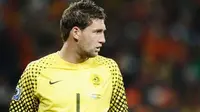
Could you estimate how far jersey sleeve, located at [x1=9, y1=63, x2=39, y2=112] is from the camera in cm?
534

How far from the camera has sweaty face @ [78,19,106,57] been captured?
5250 millimetres

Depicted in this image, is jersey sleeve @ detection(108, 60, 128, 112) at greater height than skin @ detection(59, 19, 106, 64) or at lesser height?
lesser

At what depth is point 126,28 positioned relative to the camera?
1141 centimetres

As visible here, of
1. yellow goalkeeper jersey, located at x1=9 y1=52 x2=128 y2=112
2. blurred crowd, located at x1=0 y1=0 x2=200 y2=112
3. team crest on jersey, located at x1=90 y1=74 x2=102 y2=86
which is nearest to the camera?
yellow goalkeeper jersey, located at x1=9 y1=52 x2=128 y2=112

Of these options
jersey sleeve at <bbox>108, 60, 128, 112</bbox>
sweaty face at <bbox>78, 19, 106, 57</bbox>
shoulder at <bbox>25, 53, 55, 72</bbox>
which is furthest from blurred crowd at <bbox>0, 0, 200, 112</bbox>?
sweaty face at <bbox>78, 19, 106, 57</bbox>

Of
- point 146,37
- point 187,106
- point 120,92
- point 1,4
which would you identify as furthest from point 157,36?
point 120,92

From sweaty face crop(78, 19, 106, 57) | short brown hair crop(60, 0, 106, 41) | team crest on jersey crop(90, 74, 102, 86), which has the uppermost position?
short brown hair crop(60, 0, 106, 41)

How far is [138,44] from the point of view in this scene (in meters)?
11.2

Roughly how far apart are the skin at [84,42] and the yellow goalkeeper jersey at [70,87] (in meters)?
0.05

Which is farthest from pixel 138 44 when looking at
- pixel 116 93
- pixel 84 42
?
pixel 84 42

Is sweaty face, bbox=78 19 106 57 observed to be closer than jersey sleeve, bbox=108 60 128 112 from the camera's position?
Yes

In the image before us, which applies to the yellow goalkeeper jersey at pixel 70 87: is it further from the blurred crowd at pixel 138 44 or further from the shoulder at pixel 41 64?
the blurred crowd at pixel 138 44

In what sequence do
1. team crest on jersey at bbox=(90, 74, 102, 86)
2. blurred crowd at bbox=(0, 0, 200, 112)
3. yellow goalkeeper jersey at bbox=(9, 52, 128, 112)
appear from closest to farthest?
yellow goalkeeper jersey at bbox=(9, 52, 128, 112) → team crest on jersey at bbox=(90, 74, 102, 86) → blurred crowd at bbox=(0, 0, 200, 112)

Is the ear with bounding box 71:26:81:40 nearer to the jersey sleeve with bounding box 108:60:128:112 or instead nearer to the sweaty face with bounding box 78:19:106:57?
the sweaty face with bounding box 78:19:106:57
